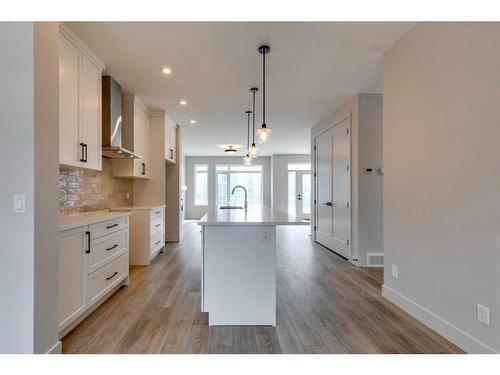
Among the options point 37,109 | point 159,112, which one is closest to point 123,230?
point 37,109

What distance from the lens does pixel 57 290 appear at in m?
1.82

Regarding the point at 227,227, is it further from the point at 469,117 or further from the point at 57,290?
the point at 469,117

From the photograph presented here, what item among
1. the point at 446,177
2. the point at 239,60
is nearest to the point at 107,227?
the point at 239,60

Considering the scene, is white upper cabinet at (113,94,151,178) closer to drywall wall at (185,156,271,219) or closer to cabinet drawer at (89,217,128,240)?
cabinet drawer at (89,217,128,240)

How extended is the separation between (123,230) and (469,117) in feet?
11.1

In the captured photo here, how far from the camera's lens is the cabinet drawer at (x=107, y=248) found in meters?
2.43

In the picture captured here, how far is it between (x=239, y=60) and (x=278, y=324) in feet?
8.77

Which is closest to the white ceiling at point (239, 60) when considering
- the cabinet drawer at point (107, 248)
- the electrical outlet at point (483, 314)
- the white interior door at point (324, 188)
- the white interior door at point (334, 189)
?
the white interior door at point (334, 189)

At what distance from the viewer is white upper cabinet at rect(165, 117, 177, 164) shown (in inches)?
204

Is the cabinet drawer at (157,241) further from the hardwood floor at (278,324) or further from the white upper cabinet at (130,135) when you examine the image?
the white upper cabinet at (130,135)

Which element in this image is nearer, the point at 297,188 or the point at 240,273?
the point at 240,273

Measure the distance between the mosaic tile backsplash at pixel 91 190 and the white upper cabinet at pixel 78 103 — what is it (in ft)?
1.15

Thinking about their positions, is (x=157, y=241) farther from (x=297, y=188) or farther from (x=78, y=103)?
(x=297, y=188)

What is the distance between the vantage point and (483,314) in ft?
5.83
